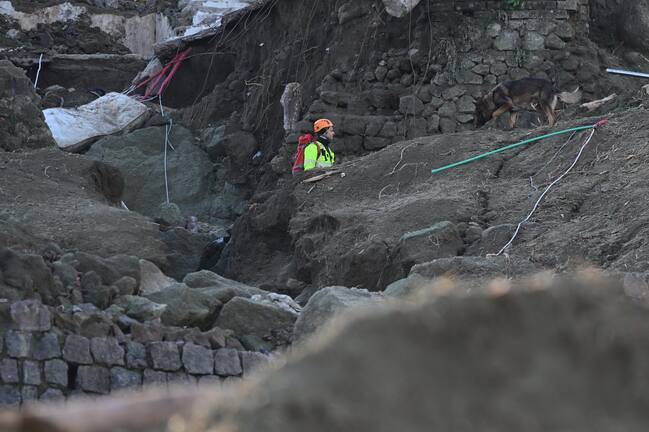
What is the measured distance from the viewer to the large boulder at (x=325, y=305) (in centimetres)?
828

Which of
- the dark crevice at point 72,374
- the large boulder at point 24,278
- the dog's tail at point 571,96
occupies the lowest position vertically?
the dog's tail at point 571,96

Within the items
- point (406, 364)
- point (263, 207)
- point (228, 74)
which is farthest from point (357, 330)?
point (228, 74)

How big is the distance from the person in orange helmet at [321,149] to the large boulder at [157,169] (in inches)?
145

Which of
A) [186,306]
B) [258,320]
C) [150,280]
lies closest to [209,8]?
[150,280]

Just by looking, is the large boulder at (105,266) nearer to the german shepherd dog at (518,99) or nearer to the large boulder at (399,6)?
the german shepherd dog at (518,99)

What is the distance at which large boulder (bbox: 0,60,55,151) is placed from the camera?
1577cm


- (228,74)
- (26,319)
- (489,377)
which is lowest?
(228,74)

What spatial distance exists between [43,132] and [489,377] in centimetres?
1417

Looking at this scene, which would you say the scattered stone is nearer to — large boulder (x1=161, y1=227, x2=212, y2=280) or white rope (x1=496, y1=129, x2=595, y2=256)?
white rope (x1=496, y1=129, x2=595, y2=256)

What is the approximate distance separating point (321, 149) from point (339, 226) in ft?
9.14

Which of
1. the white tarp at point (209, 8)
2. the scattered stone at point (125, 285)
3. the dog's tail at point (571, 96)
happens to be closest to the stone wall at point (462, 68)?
the dog's tail at point (571, 96)

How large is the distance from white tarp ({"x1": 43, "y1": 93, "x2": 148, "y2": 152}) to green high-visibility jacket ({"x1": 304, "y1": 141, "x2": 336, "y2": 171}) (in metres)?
5.82

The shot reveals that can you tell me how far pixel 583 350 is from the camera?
2.79 metres

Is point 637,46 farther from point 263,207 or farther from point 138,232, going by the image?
point 138,232
